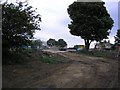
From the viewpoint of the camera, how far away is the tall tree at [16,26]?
805 inches

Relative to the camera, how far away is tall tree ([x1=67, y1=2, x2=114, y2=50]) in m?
48.6

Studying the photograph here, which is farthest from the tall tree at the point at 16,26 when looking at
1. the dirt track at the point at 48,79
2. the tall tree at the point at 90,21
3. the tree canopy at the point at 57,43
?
the tree canopy at the point at 57,43

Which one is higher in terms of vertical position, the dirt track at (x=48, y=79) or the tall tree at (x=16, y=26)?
the tall tree at (x=16, y=26)

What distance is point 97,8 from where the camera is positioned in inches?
1950

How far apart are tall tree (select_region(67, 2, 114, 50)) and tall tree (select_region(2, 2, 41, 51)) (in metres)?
26.8

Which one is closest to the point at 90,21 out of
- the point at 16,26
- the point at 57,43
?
the point at 16,26

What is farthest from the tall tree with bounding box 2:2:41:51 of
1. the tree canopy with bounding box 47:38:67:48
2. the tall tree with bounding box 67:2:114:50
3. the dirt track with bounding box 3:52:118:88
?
the tree canopy with bounding box 47:38:67:48

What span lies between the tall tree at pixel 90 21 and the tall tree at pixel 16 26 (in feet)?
87.9

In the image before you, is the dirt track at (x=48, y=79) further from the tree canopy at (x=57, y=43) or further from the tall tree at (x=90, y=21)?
the tree canopy at (x=57, y=43)

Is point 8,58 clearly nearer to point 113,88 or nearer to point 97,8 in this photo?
point 113,88

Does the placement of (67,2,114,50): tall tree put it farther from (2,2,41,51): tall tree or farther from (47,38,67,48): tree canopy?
(47,38,67,48): tree canopy

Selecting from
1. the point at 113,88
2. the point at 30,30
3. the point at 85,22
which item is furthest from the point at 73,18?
the point at 113,88

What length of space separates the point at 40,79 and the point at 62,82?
54.8 inches

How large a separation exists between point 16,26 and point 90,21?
29167 millimetres
